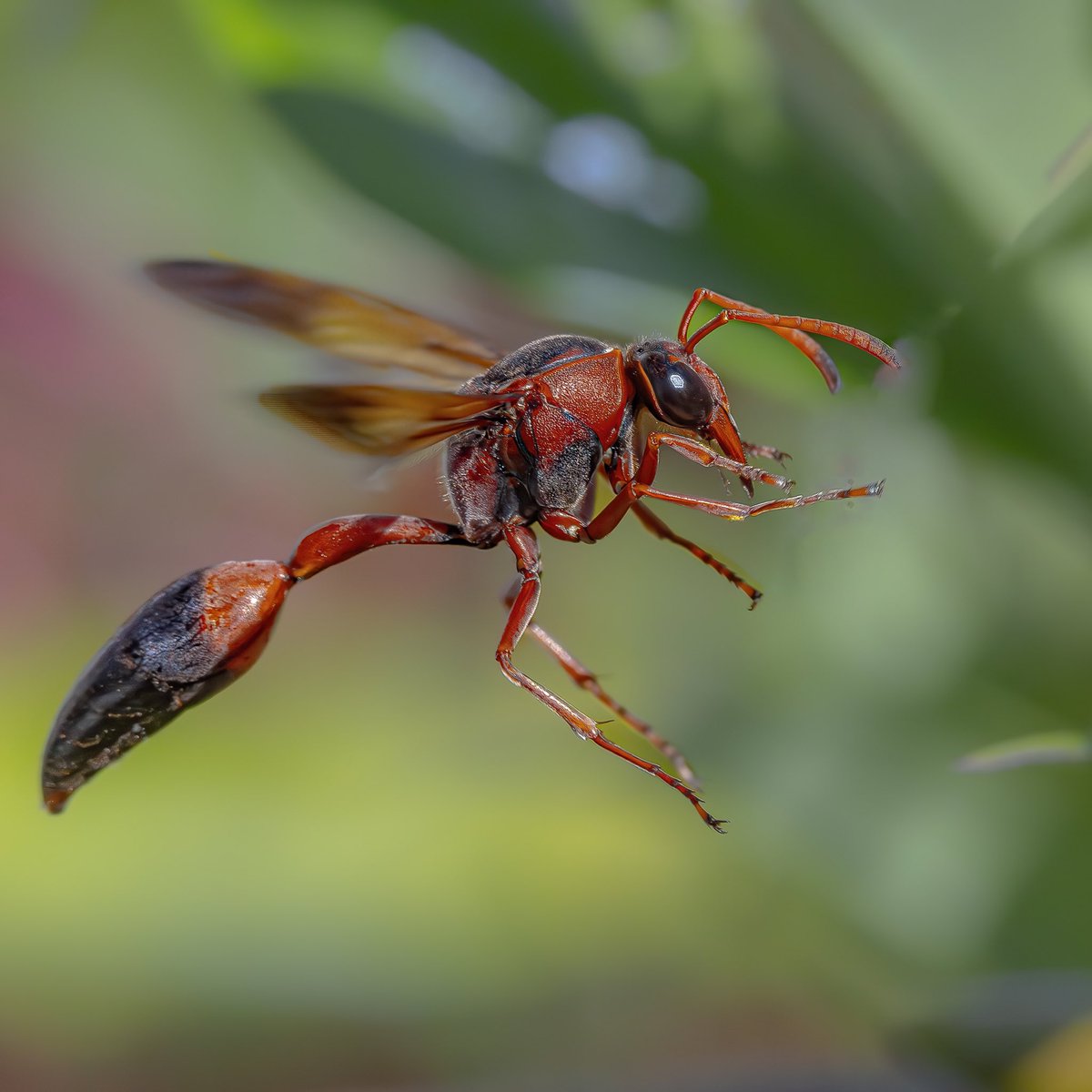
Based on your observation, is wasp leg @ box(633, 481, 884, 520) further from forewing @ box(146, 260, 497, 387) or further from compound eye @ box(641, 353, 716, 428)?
forewing @ box(146, 260, 497, 387)

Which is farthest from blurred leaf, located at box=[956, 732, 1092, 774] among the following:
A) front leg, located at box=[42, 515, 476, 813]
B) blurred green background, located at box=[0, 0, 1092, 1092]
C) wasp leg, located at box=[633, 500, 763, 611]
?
front leg, located at box=[42, 515, 476, 813]

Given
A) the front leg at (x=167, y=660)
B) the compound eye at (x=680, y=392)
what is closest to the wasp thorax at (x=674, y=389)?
the compound eye at (x=680, y=392)

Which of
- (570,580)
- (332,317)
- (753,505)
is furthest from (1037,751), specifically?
(570,580)

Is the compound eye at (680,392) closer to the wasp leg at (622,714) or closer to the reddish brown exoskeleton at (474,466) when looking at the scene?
the reddish brown exoskeleton at (474,466)

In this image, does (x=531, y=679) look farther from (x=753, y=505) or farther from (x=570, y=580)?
(x=570, y=580)

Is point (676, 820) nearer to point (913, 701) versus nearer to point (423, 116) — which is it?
point (913, 701)

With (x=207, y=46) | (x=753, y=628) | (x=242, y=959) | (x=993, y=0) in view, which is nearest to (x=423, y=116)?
(x=207, y=46)
